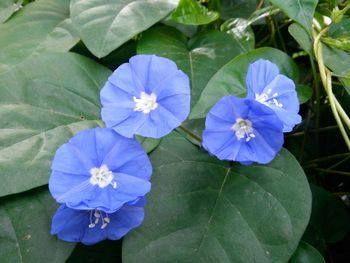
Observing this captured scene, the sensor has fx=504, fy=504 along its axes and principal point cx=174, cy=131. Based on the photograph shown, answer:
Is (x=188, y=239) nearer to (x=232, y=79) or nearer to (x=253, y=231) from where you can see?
(x=253, y=231)

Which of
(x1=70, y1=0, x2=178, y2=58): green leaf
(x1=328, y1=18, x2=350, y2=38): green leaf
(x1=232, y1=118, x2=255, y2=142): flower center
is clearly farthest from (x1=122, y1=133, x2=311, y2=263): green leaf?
(x1=328, y1=18, x2=350, y2=38): green leaf

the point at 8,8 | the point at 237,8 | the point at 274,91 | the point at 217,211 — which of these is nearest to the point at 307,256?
the point at 217,211

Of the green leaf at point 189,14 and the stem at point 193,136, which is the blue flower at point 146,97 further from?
the green leaf at point 189,14

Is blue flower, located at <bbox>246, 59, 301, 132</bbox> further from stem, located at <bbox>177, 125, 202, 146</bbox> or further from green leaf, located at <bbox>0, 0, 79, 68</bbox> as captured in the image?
green leaf, located at <bbox>0, 0, 79, 68</bbox>

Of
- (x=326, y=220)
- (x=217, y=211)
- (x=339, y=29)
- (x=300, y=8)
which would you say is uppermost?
(x=300, y=8)

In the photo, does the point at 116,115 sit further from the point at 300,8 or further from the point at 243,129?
the point at 300,8

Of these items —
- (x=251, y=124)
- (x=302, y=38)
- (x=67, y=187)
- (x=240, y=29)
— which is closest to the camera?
(x=67, y=187)
